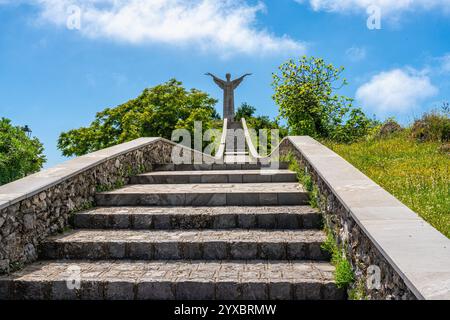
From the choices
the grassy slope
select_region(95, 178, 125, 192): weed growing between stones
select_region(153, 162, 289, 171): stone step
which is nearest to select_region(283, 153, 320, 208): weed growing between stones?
the grassy slope

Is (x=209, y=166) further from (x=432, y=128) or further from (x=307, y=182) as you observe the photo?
(x=432, y=128)

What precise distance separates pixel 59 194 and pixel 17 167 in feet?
25.8

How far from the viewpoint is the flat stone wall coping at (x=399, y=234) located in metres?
2.25

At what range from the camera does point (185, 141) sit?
2422 cm

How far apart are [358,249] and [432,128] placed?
726cm

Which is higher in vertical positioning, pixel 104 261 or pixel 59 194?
pixel 59 194

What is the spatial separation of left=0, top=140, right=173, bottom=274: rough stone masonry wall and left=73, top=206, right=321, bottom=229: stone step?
0.94 feet

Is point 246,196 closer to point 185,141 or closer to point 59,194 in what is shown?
point 59,194

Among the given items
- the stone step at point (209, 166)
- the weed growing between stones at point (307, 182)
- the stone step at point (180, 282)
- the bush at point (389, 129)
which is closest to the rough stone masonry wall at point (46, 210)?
the stone step at point (180, 282)

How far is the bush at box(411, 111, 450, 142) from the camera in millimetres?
9155

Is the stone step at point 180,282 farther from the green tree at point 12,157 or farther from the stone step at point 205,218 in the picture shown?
the green tree at point 12,157

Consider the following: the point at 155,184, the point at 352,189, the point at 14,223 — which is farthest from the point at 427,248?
the point at 155,184

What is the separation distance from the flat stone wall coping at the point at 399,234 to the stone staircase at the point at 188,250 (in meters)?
0.67
